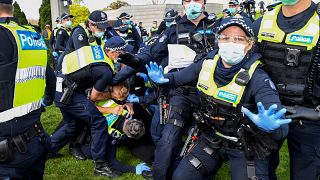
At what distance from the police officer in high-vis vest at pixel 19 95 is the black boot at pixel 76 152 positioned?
2.20 m

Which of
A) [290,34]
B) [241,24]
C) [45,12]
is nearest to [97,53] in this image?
[241,24]

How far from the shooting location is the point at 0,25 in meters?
2.61

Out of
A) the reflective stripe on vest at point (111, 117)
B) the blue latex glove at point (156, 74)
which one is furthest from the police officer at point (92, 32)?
the blue latex glove at point (156, 74)

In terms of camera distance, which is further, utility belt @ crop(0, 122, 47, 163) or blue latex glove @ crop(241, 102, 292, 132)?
utility belt @ crop(0, 122, 47, 163)

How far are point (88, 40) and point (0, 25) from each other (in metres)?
4.71

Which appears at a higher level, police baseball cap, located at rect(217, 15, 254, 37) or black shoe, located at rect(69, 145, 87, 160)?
police baseball cap, located at rect(217, 15, 254, 37)

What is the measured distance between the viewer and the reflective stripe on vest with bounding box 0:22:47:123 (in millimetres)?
2686

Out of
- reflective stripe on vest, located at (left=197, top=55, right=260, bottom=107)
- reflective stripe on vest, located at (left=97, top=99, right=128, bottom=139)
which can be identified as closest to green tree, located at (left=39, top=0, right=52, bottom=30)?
reflective stripe on vest, located at (left=97, top=99, right=128, bottom=139)

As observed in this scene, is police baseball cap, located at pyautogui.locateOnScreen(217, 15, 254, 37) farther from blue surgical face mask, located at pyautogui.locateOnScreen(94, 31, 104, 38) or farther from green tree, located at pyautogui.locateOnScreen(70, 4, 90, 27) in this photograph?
green tree, located at pyautogui.locateOnScreen(70, 4, 90, 27)

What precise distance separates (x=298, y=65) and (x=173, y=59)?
61.4 inches

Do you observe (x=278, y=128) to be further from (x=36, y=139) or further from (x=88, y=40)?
(x=88, y=40)

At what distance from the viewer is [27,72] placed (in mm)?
2770

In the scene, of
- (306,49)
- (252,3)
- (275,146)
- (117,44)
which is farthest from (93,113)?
(252,3)

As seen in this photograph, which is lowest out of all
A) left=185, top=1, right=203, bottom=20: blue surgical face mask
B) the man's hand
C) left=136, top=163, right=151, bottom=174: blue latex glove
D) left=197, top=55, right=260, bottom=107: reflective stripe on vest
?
left=136, top=163, right=151, bottom=174: blue latex glove
